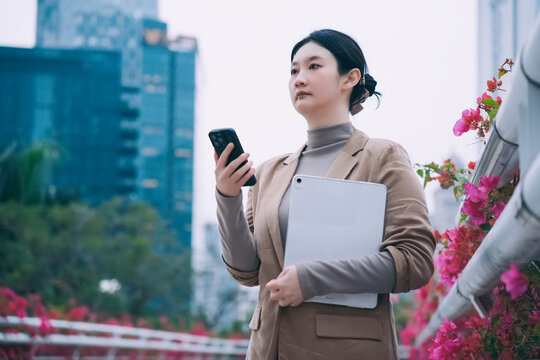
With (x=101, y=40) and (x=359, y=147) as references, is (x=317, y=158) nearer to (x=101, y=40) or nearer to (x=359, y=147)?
(x=359, y=147)

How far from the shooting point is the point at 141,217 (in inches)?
973

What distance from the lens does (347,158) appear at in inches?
66.9

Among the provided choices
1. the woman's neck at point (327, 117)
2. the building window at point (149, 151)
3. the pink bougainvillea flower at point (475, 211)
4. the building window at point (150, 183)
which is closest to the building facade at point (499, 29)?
the woman's neck at point (327, 117)

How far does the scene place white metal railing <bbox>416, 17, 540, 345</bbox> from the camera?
0.89 m

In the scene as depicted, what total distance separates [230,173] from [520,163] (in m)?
0.80

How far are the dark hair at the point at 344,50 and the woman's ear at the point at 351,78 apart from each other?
0.04 ft

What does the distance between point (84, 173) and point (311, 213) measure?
54743 millimetres

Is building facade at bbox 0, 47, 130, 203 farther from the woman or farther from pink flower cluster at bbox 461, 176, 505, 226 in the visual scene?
pink flower cluster at bbox 461, 176, 505, 226

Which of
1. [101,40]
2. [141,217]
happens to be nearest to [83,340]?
[141,217]

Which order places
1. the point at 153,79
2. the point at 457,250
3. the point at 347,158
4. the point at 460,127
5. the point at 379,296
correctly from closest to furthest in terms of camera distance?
the point at 379,296
the point at 347,158
the point at 460,127
the point at 457,250
the point at 153,79

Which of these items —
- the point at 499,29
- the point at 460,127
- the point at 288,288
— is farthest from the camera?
the point at 499,29

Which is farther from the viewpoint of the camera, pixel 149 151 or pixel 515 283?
pixel 149 151

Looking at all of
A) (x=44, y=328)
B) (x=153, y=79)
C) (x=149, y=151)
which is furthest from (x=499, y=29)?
(x=153, y=79)

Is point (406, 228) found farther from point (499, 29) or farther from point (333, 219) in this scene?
point (499, 29)
